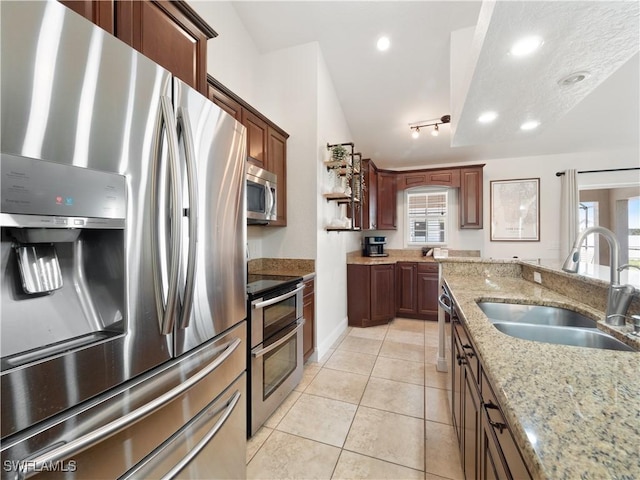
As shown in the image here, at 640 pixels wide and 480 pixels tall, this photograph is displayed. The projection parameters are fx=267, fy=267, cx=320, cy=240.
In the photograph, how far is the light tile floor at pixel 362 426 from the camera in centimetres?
151

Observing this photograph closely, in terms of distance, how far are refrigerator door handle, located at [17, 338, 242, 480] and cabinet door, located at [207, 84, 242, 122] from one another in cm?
177

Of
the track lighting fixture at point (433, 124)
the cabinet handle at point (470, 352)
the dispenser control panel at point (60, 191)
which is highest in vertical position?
the track lighting fixture at point (433, 124)

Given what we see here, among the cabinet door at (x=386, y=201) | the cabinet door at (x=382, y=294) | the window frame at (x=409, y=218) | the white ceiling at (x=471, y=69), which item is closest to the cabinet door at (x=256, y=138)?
the white ceiling at (x=471, y=69)

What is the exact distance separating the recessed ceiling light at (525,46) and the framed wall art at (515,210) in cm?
387

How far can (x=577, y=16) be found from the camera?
44.6 inches

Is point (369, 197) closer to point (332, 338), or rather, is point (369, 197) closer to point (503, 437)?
point (332, 338)

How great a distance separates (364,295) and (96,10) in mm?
3608

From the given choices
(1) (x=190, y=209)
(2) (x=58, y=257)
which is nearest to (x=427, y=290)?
(1) (x=190, y=209)

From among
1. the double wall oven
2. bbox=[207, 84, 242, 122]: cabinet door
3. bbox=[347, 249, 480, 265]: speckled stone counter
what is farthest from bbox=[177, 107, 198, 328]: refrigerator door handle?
bbox=[347, 249, 480, 265]: speckled stone counter

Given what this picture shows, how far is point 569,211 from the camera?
423 centimetres

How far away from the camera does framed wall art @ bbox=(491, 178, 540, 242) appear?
14.9 ft

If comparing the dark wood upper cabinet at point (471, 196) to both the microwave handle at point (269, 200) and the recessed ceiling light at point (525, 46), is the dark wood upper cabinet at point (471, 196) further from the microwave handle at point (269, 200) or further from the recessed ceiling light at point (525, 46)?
the microwave handle at point (269, 200)

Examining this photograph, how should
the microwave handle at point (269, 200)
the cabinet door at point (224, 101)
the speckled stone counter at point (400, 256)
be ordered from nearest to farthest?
the cabinet door at point (224, 101) < the microwave handle at point (269, 200) < the speckled stone counter at point (400, 256)

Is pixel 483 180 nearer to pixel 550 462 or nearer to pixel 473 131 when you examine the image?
pixel 473 131
